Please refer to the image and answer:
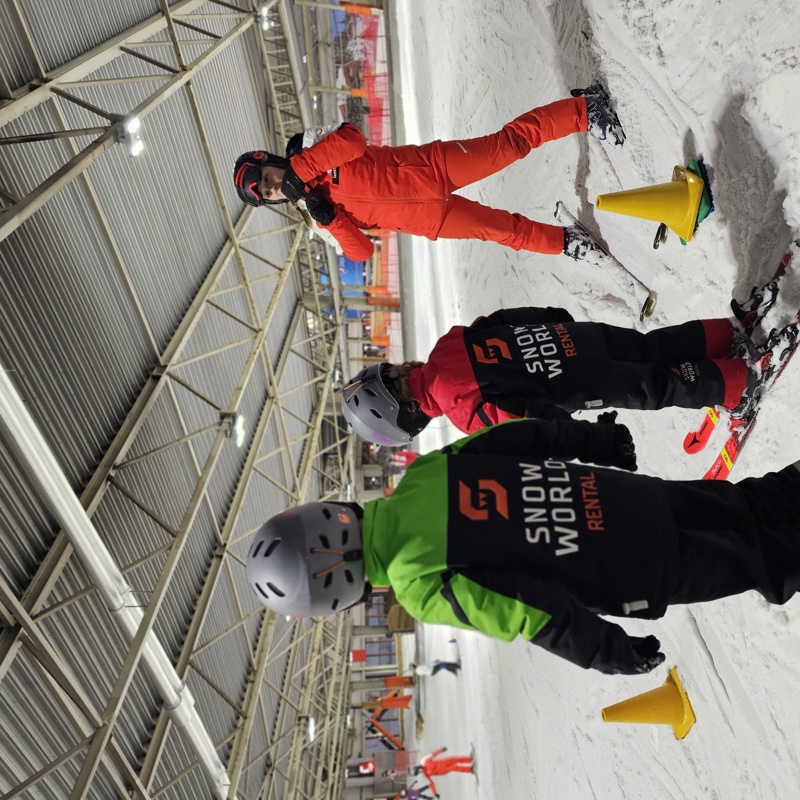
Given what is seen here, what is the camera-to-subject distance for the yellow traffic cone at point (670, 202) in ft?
10.6

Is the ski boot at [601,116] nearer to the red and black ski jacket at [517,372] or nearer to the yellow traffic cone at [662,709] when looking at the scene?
the red and black ski jacket at [517,372]

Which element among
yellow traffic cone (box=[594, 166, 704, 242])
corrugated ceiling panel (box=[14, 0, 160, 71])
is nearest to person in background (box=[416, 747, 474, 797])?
yellow traffic cone (box=[594, 166, 704, 242])

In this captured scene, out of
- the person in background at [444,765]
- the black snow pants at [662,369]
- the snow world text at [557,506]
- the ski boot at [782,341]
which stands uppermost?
the ski boot at [782,341]

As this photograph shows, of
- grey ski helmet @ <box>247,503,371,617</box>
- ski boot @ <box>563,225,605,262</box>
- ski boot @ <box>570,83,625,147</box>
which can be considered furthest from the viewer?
ski boot @ <box>563,225,605,262</box>

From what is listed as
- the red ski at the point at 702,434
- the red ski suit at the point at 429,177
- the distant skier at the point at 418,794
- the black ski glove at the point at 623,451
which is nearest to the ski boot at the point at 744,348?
the red ski at the point at 702,434

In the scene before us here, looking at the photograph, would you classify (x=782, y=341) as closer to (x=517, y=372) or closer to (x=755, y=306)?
(x=755, y=306)

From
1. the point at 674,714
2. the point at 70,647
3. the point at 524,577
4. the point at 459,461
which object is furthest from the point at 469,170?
the point at 70,647

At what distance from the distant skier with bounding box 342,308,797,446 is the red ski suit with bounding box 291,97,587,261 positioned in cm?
133

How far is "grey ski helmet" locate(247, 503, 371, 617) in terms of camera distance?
2.64 metres

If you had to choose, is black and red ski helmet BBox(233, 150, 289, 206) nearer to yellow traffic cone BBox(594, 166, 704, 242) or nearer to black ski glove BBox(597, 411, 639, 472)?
yellow traffic cone BBox(594, 166, 704, 242)

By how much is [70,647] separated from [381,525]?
13.5ft

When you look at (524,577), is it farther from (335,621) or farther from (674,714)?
(335,621)

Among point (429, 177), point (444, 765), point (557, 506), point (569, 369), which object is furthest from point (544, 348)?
point (444, 765)

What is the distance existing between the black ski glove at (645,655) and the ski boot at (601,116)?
3047 millimetres
